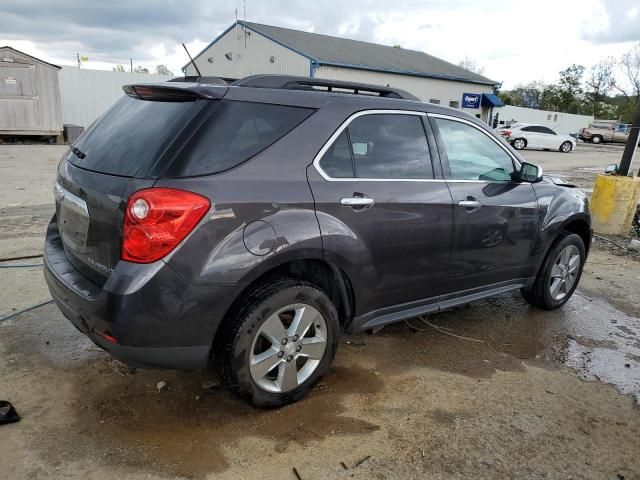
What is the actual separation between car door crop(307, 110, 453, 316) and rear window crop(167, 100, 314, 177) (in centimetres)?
30

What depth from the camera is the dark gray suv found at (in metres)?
2.45

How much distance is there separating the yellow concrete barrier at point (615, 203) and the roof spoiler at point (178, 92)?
23.1ft

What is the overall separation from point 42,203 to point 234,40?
2528 centimetres

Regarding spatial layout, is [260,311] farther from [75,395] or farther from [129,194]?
[75,395]

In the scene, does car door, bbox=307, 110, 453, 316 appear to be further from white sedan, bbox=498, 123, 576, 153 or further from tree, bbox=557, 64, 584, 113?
tree, bbox=557, 64, 584, 113

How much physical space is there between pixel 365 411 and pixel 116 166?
1942mm

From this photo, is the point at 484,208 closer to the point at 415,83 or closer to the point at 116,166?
the point at 116,166

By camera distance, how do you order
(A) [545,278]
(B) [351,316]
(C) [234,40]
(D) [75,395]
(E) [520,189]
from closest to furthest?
1. (D) [75,395]
2. (B) [351,316]
3. (E) [520,189]
4. (A) [545,278]
5. (C) [234,40]

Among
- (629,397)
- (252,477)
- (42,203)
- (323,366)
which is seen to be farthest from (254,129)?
(42,203)

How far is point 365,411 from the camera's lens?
3.02m

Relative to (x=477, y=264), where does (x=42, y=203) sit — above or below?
below

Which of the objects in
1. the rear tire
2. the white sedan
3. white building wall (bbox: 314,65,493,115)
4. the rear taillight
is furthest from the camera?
the white sedan

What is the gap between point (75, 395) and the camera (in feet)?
9.93

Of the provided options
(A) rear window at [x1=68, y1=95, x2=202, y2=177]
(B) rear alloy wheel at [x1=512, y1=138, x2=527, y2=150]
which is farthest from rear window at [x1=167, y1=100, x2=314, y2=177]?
(B) rear alloy wheel at [x1=512, y1=138, x2=527, y2=150]
